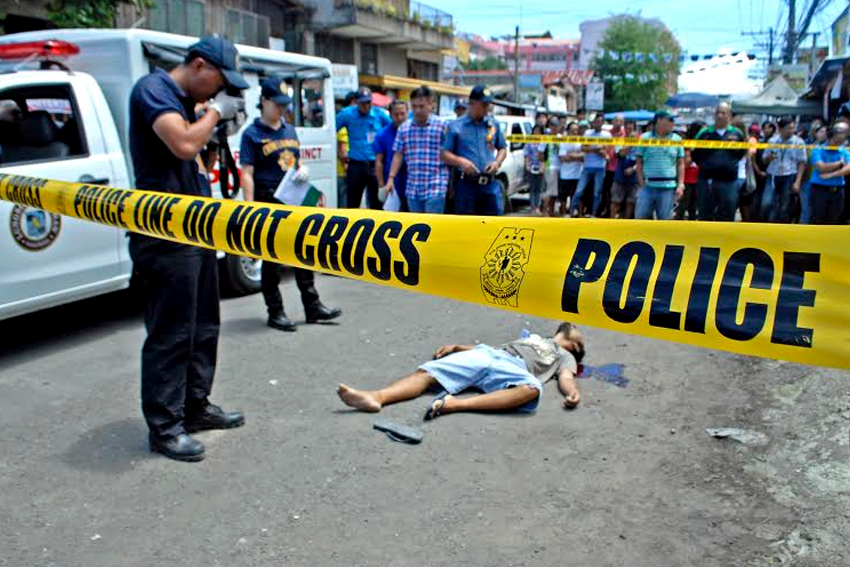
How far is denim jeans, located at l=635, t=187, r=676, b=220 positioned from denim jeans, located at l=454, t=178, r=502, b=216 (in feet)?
10.8

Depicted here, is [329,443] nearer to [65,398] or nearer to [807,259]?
[65,398]

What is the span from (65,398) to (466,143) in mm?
3911

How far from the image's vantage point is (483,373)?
438 cm

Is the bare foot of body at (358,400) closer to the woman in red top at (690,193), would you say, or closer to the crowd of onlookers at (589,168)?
the crowd of onlookers at (589,168)

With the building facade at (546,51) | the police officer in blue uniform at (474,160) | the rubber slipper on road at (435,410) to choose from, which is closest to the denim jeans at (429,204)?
the police officer in blue uniform at (474,160)

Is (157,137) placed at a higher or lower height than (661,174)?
higher

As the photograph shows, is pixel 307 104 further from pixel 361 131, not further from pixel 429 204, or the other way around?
pixel 429 204

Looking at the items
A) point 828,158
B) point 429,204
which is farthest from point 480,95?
point 828,158

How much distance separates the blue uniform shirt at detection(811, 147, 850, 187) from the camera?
9.22m

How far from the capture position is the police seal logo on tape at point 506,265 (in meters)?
2.22

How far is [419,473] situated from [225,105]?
2.03 metres

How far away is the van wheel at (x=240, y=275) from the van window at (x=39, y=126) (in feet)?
5.89

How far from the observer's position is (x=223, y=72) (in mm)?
3545

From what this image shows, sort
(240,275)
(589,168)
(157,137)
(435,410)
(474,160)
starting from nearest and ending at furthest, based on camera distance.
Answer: (157,137), (435,410), (474,160), (240,275), (589,168)
